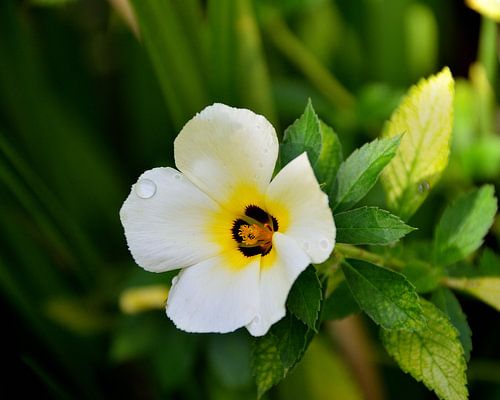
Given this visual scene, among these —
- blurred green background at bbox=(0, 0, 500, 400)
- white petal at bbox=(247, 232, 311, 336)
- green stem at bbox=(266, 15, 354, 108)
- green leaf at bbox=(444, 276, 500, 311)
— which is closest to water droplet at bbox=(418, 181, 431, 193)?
green leaf at bbox=(444, 276, 500, 311)

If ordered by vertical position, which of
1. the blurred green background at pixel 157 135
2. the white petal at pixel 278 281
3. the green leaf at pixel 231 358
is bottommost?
the green leaf at pixel 231 358

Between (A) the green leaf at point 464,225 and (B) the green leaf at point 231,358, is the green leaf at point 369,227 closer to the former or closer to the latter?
(A) the green leaf at point 464,225

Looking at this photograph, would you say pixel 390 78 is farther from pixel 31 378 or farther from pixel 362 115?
pixel 31 378

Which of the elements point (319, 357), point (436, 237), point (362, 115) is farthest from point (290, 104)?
point (436, 237)

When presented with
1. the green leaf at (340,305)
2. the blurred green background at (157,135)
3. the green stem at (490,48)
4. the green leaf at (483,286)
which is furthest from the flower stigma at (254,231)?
the green stem at (490,48)

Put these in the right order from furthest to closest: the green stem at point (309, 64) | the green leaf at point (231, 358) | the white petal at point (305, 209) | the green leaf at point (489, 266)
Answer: the green stem at point (309, 64), the green leaf at point (231, 358), the green leaf at point (489, 266), the white petal at point (305, 209)

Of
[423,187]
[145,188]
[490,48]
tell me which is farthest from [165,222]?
[490,48]

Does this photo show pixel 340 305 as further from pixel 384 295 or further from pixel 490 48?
pixel 490 48
